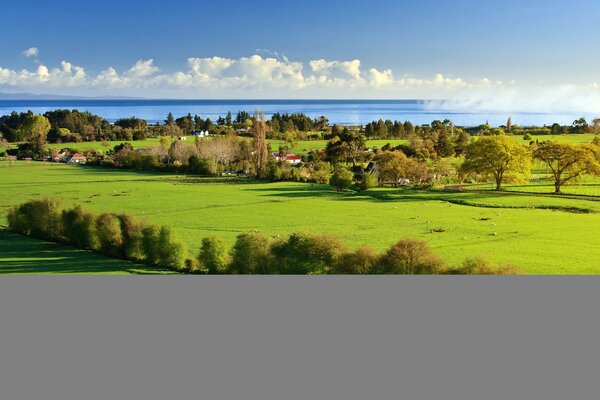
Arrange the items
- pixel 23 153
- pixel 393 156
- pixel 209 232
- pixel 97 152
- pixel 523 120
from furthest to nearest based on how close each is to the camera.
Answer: pixel 393 156 < pixel 97 152 < pixel 23 153 < pixel 523 120 < pixel 209 232

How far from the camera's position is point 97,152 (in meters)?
14.2

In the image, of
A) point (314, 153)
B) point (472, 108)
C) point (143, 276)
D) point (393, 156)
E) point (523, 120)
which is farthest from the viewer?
point (314, 153)

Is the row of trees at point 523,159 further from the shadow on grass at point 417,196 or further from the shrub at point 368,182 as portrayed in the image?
the shrub at point 368,182

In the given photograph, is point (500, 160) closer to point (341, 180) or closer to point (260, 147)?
point (341, 180)

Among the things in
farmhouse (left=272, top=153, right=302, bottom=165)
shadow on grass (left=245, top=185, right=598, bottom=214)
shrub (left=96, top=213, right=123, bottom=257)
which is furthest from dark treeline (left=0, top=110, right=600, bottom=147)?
shrub (left=96, top=213, right=123, bottom=257)

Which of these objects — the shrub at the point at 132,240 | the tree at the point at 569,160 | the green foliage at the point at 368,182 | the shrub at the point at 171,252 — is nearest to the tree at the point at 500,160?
the tree at the point at 569,160

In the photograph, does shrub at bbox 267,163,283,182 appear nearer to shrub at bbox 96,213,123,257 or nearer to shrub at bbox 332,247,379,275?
shrub at bbox 96,213,123,257

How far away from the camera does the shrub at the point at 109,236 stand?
8961 millimetres

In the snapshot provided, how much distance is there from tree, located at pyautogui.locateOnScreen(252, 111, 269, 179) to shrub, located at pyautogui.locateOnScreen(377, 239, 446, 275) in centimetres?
874

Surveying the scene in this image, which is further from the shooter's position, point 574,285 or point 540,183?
point 540,183

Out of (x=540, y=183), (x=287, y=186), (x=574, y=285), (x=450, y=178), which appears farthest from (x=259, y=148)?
(x=574, y=285)

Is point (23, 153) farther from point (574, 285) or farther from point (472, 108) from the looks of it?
point (574, 285)

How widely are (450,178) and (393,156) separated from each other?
2.20 meters

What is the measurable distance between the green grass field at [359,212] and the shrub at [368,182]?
58cm
